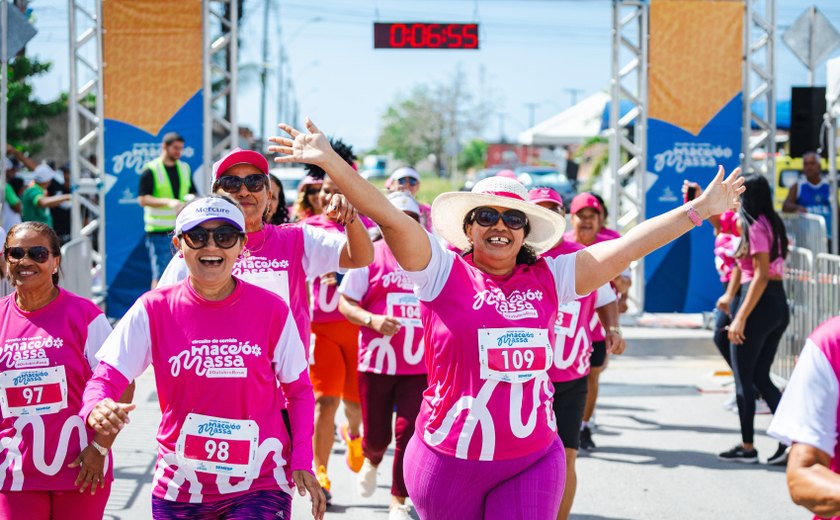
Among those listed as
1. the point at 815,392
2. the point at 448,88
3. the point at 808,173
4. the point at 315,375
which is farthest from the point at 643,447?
the point at 448,88

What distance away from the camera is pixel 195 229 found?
3859 millimetres

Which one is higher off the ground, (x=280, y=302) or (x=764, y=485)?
(x=280, y=302)

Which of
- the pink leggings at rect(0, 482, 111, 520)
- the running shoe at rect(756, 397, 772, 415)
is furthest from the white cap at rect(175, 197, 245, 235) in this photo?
the running shoe at rect(756, 397, 772, 415)

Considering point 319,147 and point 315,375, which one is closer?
point 319,147

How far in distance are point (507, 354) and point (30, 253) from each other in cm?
195

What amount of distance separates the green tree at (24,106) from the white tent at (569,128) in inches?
509

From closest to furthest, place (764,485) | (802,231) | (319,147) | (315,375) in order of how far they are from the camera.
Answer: (319,147), (315,375), (764,485), (802,231)

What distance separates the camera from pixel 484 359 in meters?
3.99

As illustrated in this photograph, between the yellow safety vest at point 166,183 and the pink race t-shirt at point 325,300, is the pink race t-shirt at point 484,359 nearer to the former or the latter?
the pink race t-shirt at point 325,300

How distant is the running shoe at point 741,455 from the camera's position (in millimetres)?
8250

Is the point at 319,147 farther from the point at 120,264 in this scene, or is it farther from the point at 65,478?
the point at 120,264

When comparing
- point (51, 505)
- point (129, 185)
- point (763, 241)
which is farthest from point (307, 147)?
point (129, 185)

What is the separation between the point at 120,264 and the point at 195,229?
34.7 feet

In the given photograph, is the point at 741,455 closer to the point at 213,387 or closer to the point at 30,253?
the point at 213,387
